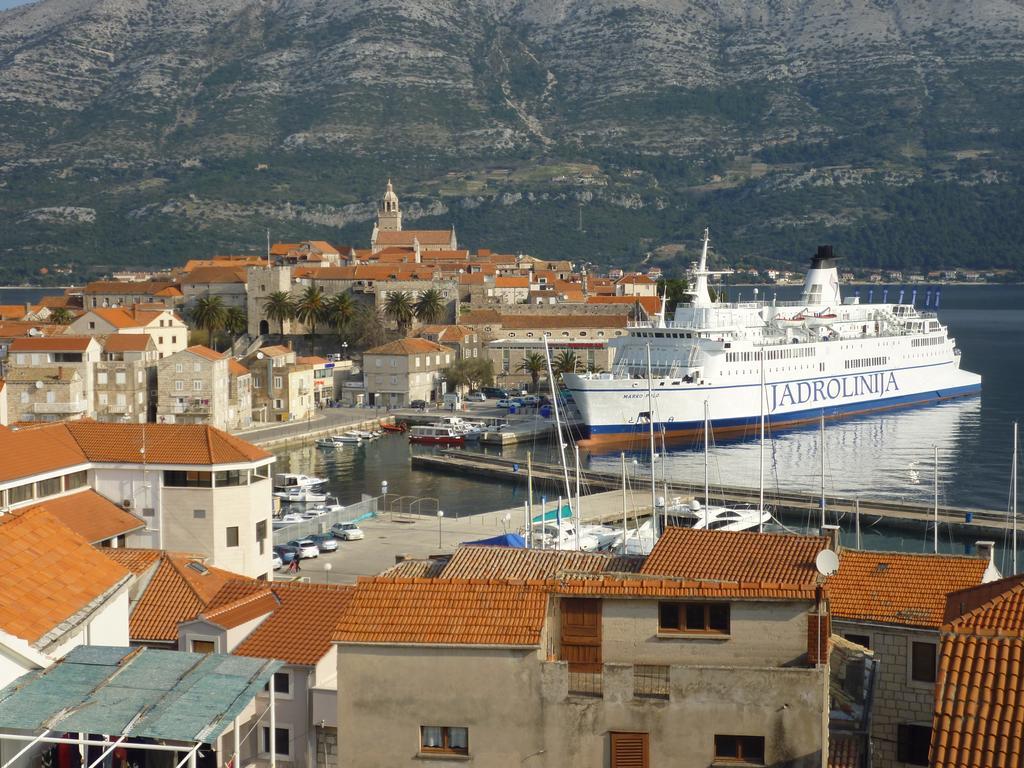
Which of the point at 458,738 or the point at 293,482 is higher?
the point at 458,738

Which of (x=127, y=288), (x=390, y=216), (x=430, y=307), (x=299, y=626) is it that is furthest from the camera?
(x=390, y=216)

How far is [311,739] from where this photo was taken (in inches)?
570

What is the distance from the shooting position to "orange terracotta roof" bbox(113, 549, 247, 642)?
54.2 feet

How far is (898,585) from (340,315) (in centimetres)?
6724

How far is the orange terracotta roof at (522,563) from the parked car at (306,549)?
55.9 ft

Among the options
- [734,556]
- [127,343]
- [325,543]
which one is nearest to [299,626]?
[734,556]

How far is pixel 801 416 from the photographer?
227ft

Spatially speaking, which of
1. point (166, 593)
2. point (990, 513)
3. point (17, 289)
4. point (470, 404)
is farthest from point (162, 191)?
point (166, 593)

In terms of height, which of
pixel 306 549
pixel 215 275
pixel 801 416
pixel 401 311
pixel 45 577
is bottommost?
pixel 801 416

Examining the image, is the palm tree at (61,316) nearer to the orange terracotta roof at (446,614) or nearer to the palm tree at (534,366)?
the palm tree at (534,366)

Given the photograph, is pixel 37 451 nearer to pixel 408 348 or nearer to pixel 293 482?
pixel 293 482

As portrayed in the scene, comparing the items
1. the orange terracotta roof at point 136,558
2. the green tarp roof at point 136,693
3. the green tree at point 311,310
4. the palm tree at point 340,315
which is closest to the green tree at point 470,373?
the palm tree at point 340,315

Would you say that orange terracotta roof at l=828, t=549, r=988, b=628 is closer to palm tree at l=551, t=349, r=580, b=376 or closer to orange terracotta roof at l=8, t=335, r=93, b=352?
orange terracotta roof at l=8, t=335, r=93, b=352

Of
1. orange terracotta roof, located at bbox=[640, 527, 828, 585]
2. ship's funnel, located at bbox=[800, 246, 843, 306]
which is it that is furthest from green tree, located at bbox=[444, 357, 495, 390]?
orange terracotta roof, located at bbox=[640, 527, 828, 585]
